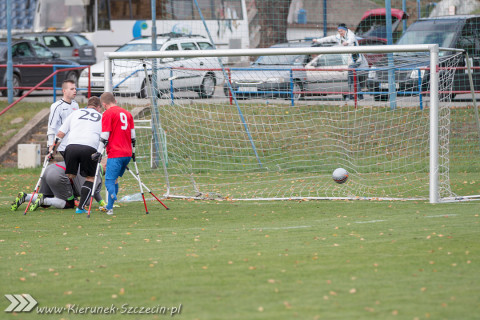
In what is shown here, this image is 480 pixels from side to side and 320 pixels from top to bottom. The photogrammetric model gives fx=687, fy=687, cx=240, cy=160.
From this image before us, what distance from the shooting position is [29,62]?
2339 centimetres

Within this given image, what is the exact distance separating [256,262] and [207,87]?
8.55 metres

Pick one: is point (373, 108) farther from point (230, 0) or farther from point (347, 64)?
point (230, 0)

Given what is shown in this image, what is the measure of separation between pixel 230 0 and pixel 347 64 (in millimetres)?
10785

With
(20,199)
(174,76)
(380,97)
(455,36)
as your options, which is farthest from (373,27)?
(20,199)

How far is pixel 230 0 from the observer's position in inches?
993

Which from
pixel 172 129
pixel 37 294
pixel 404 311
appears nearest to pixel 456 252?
pixel 404 311

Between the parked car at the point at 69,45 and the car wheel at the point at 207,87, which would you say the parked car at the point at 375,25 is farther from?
the car wheel at the point at 207,87

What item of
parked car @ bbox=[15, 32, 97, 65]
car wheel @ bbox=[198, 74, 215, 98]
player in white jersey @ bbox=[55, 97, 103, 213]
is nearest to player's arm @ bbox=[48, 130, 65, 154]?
player in white jersey @ bbox=[55, 97, 103, 213]

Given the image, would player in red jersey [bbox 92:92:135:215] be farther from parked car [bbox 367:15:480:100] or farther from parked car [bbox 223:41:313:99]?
parked car [bbox 367:15:480:100]

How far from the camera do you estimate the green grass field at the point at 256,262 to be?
541 cm

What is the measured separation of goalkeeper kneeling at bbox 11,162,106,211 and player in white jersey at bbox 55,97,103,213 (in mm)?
260

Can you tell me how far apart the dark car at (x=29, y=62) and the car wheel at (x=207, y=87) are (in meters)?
9.44

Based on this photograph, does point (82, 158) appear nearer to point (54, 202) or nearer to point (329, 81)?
point (54, 202)

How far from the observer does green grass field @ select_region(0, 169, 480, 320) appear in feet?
17.7
